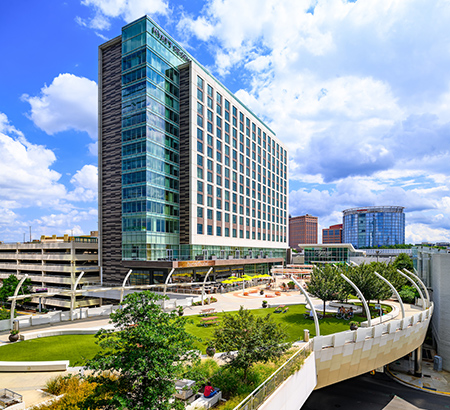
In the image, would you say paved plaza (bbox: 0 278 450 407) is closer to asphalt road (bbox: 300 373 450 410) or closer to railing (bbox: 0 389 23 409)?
railing (bbox: 0 389 23 409)

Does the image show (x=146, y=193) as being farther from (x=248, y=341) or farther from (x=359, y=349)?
(x=359, y=349)

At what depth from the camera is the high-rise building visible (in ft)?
175

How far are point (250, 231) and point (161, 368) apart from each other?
69.8m

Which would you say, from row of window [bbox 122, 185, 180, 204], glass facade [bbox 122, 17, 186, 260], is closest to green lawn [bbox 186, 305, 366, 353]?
glass facade [bbox 122, 17, 186, 260]

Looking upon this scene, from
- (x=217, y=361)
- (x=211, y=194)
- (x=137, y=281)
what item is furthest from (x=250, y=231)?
(x=217, y=361)

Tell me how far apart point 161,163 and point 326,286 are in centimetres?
3638

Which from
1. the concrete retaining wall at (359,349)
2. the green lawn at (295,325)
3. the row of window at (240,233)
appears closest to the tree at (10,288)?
the row of window at (240,233)

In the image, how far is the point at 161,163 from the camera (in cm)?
5525

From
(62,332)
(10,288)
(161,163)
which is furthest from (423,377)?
(10,288)

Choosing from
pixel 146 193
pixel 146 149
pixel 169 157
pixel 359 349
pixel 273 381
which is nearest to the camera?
pixel 273 381

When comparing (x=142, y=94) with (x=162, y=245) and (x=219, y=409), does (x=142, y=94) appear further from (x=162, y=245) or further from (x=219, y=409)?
(x=219, y=409)

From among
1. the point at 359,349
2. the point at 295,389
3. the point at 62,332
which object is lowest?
the point at 359,349

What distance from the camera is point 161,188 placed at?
2164 inches

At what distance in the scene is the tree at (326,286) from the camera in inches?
1223
